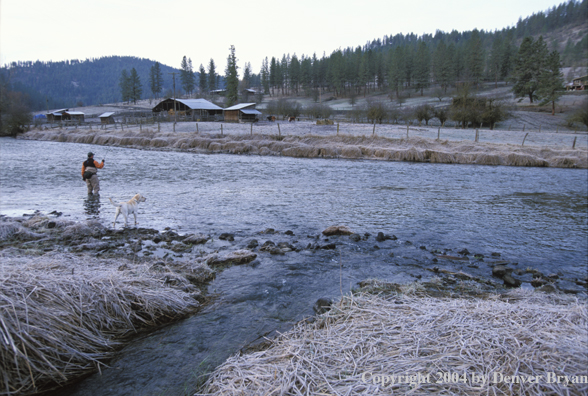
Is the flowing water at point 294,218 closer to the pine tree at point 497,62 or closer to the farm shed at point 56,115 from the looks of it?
the farm shed at point 56,115

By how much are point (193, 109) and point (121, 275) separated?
62870 millimetres

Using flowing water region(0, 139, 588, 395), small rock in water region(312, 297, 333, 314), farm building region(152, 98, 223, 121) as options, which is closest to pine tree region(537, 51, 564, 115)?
flowing water region(0, 139, 588, 395)

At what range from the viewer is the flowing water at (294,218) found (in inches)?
180

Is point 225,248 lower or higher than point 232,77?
lower

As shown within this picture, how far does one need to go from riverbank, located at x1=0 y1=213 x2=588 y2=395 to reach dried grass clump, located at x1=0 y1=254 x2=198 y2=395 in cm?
1

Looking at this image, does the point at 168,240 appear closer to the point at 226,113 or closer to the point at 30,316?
the point at 30,316

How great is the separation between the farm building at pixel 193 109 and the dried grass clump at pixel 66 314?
6111 cm

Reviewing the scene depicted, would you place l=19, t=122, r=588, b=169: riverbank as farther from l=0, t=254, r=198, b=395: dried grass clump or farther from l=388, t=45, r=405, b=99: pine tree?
l=388, t=45, r=405, b=99: pine tree

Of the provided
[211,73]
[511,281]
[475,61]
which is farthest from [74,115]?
[475,61]

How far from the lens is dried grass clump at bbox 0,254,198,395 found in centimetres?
340

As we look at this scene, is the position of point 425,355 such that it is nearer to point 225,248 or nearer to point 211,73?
point 225,248

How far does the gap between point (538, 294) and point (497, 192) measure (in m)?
12.2

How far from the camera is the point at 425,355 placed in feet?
9.50

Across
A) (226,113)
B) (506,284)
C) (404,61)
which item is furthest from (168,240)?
(404,61)
